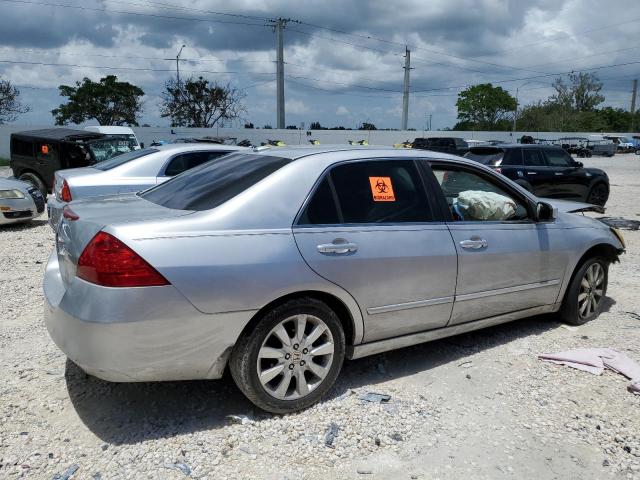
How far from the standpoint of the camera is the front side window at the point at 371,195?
130 inches

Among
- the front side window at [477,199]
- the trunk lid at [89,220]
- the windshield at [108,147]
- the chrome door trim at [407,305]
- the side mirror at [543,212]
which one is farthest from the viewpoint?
the windshield at [108,147]

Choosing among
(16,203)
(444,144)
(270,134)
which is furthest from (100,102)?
(16,203)

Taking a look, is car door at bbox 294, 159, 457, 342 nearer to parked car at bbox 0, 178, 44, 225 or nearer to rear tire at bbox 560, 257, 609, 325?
rear tire at bbox 560, 257, 609, 325

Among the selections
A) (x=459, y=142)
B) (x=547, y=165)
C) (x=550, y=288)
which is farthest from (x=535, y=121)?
(x=550, y=288)

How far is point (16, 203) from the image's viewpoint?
951cm

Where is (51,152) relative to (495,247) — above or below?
above

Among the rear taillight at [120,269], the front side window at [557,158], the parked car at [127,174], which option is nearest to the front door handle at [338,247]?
the rear taillight at [120,269]

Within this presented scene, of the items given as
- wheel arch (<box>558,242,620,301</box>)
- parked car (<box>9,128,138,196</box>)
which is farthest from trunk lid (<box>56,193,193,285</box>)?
parked car (<box>9,128,138,196</box>)

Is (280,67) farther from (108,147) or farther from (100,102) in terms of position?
(108,147)

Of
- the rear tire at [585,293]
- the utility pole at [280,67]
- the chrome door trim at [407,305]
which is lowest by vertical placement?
the rear tire at [585,293]

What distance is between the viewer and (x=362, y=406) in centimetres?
340

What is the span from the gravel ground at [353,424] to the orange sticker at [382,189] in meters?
1.27

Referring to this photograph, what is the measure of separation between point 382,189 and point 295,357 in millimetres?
1243

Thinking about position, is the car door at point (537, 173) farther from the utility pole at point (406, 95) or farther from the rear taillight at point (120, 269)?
the utility pole at point (406, 95)
